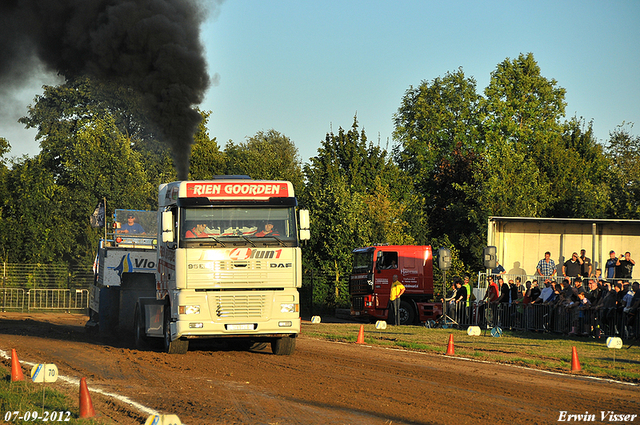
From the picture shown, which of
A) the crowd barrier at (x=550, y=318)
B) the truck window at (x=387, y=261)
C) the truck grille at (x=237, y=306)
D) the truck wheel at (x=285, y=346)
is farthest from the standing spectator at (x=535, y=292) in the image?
the truck grille at (x=237, y=306)

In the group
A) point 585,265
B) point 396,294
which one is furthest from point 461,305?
point 585,265

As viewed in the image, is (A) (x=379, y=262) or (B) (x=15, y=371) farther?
(A) (x=379, y=262)

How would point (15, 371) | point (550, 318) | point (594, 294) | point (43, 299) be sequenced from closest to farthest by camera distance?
point (15, 371) → point (594, 294) → point (550, 318) → point (43, 299)

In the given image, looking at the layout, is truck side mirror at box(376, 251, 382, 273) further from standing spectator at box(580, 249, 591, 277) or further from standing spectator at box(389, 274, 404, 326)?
standing spectator at box(580, 249, 591, 277)

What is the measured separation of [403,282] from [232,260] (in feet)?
51.6

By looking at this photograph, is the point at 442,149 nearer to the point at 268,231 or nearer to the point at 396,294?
the point at 396,294

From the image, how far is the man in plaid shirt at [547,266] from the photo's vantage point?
85.9 feet

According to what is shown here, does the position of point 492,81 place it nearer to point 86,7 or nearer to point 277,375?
point 86,7

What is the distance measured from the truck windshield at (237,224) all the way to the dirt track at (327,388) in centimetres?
239

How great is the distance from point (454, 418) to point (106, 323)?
13.1 metres

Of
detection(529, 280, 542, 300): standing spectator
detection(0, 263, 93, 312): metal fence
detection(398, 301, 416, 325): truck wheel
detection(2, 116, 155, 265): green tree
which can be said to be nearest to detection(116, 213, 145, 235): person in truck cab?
detection(398, 301, 416, 325): truck wheel

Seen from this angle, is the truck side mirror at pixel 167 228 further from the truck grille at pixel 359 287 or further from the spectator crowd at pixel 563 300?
the truck grille at pixel 359 287

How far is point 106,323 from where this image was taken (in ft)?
64.7

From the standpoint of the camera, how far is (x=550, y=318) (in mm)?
22609
